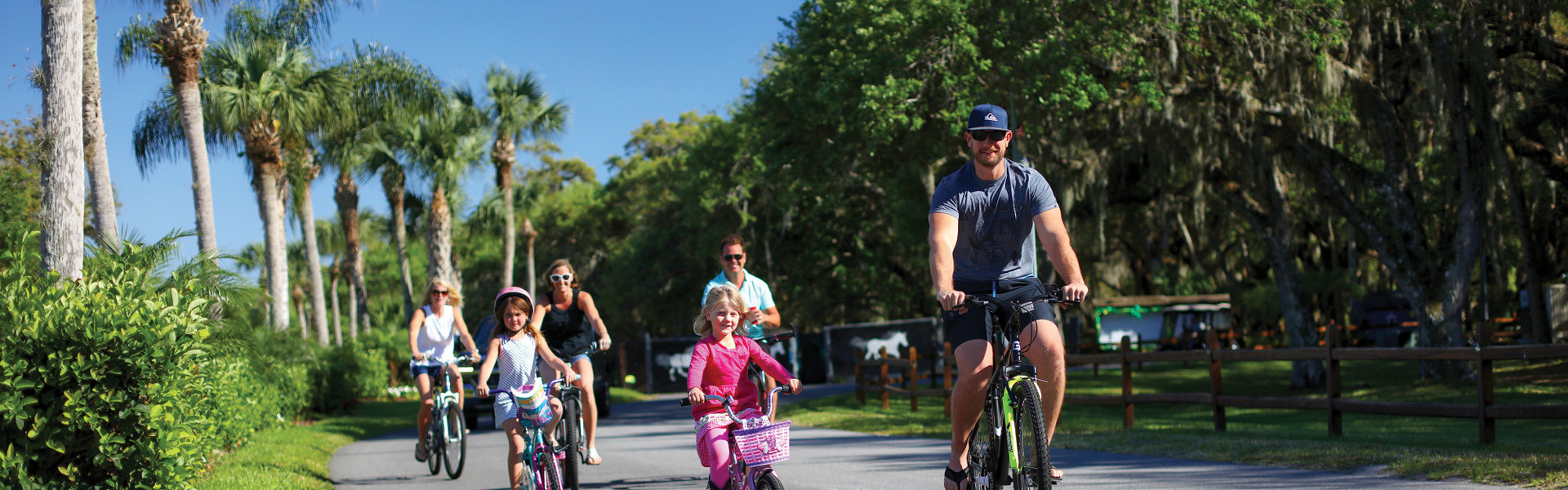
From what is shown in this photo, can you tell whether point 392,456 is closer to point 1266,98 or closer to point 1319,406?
point 1319,406

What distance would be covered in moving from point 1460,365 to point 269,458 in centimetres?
1906

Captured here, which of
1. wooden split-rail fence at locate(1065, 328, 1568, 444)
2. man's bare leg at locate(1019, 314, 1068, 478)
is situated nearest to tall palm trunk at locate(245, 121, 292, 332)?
wooden split-rail fence at locate(1065, 328, 1568, 444)

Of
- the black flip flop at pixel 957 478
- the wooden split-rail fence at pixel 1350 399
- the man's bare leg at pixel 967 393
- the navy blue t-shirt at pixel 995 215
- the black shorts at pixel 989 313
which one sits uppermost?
the navy blue t-shirt at pixel 995 215

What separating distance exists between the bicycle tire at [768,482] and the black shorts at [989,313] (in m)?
A: 0.97

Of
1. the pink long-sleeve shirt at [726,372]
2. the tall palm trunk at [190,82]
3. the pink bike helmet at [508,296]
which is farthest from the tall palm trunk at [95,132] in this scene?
the pink long-sleeve shirt at [726,372]

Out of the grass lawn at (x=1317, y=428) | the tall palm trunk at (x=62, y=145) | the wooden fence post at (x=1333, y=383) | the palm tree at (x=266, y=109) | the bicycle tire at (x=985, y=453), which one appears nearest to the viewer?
the bicycle tire at (x=985, y=453)

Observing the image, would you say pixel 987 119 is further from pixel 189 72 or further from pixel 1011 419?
pixel 189 72

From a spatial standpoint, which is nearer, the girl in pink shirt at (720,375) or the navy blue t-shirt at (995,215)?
the navy blue t-shirt at (995,215)

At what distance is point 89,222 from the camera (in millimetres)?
14477

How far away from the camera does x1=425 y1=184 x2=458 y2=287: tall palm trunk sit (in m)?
30.5

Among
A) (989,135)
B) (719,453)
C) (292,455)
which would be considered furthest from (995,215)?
(292,455)

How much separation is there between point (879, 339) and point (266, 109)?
1501 cm

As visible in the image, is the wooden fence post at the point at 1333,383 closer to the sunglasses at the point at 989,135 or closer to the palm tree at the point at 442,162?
the sunglasses at the point at 989,135

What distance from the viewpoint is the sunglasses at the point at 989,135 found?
495 centimetres
